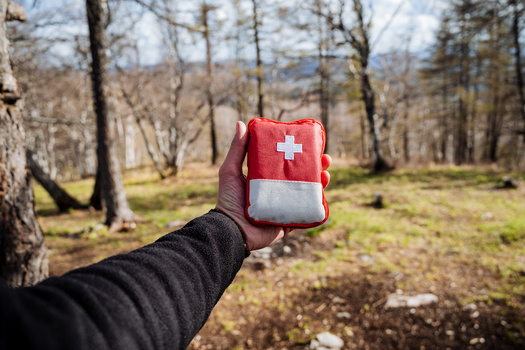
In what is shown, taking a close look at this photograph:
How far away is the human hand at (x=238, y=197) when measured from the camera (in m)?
1.77

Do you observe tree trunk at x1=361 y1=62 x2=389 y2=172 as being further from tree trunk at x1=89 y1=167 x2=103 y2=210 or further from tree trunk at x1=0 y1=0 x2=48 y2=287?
tree trunk at x1=0 y1=0 x2=48 y2=287

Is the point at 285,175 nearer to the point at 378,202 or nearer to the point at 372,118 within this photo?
the point at 378,202

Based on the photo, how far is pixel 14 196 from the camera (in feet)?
7.64

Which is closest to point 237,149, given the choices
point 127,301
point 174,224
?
point 127,301

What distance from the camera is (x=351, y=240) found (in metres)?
5.21

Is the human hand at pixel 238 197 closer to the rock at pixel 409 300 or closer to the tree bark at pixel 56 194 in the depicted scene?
the rock at pixel 409 300

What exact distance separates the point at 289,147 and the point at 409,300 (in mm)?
2961

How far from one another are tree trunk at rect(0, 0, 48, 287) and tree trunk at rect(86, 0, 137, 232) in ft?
11.9

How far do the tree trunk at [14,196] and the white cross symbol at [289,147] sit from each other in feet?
7.47

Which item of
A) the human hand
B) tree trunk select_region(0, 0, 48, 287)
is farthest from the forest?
the human hand

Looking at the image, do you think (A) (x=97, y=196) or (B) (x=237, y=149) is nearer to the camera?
(B) (x=237, y=149)

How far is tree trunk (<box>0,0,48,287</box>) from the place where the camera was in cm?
227

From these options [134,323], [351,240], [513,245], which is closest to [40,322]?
[134,323]

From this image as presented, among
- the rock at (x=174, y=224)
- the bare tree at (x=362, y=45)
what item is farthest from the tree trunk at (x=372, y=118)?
the rock at (x=174, y=224)
